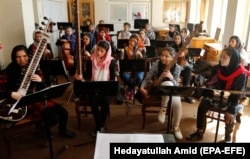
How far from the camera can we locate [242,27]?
14.6ft

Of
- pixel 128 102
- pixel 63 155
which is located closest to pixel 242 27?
pixel 128 102

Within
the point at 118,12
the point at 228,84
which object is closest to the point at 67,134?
the point at 228,84

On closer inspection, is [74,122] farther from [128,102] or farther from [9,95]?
[9,95]

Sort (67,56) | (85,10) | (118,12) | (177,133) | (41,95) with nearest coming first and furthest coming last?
(41,95) → (177,133) → (67,56) → (85,10) → (118,12)

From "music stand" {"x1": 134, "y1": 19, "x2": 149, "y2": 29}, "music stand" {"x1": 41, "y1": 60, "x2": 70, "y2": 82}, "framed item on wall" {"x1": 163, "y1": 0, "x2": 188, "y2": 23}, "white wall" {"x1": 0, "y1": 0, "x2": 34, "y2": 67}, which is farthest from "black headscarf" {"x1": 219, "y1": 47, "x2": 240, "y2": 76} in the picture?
"framed item on wall" {"x1": 163, "y1": 0, "x2": 188, "y2": 23}

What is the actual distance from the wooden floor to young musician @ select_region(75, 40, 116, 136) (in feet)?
0.83

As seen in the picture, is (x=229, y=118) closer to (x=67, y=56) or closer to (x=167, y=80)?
(x=167, y=80)

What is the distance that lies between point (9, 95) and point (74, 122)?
1.31 m

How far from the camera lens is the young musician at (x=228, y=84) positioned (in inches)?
96.3

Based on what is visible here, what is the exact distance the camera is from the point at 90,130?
2973 millimetres

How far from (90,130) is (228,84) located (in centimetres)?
177

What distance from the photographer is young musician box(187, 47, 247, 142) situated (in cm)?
245

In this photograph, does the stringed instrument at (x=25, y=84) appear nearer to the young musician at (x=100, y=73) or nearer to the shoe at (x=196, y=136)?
the young musician at (x=100, y=73)

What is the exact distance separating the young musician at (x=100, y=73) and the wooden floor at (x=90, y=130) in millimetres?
253
